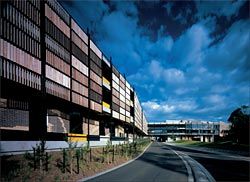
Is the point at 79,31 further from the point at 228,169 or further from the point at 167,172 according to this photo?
the point at 228,169

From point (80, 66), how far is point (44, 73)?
12840 millimetres

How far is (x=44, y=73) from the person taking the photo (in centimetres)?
2972

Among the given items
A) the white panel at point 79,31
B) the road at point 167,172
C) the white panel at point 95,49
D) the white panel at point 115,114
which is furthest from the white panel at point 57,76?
the white panel at point 115,114

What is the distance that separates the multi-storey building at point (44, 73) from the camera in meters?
24.7

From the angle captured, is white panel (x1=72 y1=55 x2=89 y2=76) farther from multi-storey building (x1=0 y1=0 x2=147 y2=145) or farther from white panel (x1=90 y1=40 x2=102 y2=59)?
white panel (x1=90 y1=40 x2=102 y2=59)

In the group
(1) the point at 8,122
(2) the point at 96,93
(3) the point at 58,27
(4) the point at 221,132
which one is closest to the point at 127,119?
(2) the point at 96,93

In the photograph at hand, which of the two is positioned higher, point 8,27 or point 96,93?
point 8,27

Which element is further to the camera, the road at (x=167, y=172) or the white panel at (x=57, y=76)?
the white panel at (x=57, y=76)

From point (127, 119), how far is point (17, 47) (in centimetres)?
5736

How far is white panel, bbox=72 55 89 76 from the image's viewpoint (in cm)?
3964

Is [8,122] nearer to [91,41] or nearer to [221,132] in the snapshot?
[91,41]

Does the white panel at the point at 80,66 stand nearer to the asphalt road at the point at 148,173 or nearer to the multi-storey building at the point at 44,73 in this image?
the multi-storey building at the point at 44,73

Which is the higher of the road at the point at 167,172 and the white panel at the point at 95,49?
the white panel at the point at 95,49

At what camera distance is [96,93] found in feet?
166
